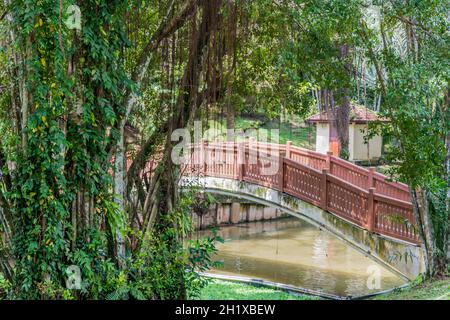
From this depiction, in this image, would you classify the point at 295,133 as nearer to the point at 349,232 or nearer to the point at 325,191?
the point at 325,191

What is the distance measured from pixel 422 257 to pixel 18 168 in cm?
581

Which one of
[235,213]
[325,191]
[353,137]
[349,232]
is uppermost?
[353,137]

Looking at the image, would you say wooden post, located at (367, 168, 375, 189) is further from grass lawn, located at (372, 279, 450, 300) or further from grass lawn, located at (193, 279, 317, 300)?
grass lawn, located at (372, 279, 450, 300)

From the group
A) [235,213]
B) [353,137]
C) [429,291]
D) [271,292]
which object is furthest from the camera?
[353,137]

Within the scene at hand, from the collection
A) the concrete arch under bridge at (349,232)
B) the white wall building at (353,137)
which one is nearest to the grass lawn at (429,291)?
the concrete arch under bridge at (349,232)

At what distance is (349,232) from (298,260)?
425cm

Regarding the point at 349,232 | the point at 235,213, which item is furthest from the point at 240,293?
the point at 235,213

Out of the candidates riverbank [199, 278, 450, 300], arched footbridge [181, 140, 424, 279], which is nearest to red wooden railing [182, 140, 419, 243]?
arched footbridge [181, 140, 424, 279]

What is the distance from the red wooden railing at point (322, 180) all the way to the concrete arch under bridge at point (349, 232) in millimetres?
105

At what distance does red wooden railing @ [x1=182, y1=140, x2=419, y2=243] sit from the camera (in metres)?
9.01

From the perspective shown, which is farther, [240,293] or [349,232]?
[349,232]

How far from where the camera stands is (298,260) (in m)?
14.0

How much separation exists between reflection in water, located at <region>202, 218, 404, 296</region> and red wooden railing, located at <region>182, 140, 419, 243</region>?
6.02ft

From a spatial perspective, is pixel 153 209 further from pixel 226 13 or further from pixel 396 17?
pixel 396 17
